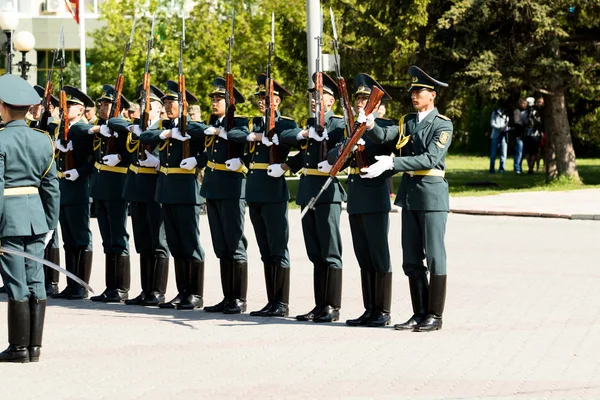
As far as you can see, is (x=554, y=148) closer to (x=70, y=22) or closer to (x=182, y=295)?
(x=182, y=295)

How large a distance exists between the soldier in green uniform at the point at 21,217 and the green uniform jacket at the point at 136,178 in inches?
118

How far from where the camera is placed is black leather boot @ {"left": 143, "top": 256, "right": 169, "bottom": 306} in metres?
12.2

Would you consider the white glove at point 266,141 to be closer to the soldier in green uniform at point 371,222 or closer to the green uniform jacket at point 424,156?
the soldier in green uniform at point 371,222

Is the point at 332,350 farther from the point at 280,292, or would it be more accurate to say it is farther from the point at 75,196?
the point at 75,196

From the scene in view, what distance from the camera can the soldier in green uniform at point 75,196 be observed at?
12.9m

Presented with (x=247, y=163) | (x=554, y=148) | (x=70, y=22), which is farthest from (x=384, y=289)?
(x=70, y=22)

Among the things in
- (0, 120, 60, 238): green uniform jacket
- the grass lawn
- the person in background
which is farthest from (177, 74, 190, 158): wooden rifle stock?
the person in background

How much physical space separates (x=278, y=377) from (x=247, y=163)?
3.44 m

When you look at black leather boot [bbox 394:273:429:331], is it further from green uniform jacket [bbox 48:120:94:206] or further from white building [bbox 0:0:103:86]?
white building [bbox 0:0:103:86]

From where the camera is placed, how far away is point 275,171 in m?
11.3

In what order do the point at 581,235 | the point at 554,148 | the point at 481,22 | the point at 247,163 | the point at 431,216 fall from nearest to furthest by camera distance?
the point at 431,216 → the point at 247,163 → the point at 581,235 → the point at 481,22 → the point at 554,148

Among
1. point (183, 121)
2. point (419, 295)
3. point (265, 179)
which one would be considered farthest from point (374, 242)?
point (183, 121)

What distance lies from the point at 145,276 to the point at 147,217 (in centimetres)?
53

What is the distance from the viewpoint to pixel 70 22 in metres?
51.8
